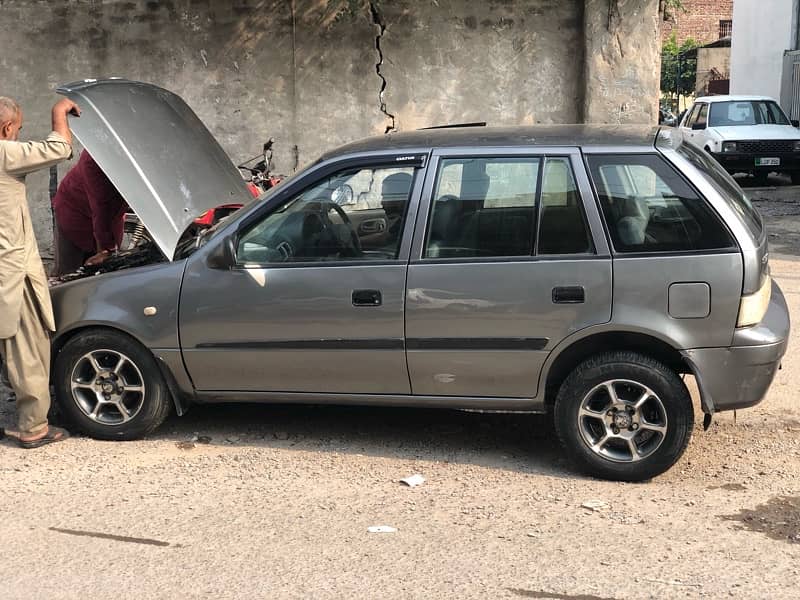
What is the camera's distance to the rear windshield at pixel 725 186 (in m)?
4.80

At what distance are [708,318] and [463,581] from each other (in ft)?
5.69

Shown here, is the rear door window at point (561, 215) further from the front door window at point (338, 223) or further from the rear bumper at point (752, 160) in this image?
the rear bumper at point (752, 160)

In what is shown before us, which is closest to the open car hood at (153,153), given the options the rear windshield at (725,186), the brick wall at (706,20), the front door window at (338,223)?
the front door window at (338,223)

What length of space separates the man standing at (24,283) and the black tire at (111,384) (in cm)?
12

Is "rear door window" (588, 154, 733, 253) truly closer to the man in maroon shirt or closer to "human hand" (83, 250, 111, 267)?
"human hand" (83, 250, 111, 267)

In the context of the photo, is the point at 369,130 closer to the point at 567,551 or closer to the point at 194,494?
the point at 194,494

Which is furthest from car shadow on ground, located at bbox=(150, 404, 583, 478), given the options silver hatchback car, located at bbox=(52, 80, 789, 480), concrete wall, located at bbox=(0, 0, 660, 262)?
concrete wall, located at bbox=(0, 0, 660, 262)

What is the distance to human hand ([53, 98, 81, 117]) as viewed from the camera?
5.28m

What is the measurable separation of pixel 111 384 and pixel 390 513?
73.4 inches

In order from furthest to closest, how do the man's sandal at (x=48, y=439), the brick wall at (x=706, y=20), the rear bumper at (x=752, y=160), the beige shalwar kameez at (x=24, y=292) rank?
the brick wall at (x=706, y=20)
the rear bumper at (x=752, y=160)
the man's sandal at (x=48, y=439)
the beige shalwar kameez at (x=24, y=292)

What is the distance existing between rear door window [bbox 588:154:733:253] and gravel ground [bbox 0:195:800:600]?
1.19 meters

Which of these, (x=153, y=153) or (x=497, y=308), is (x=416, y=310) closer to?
(x=497, y=308)

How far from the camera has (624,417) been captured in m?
4.80

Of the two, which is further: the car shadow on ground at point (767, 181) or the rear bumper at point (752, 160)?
the car shadow on ground at point (767, 181)
